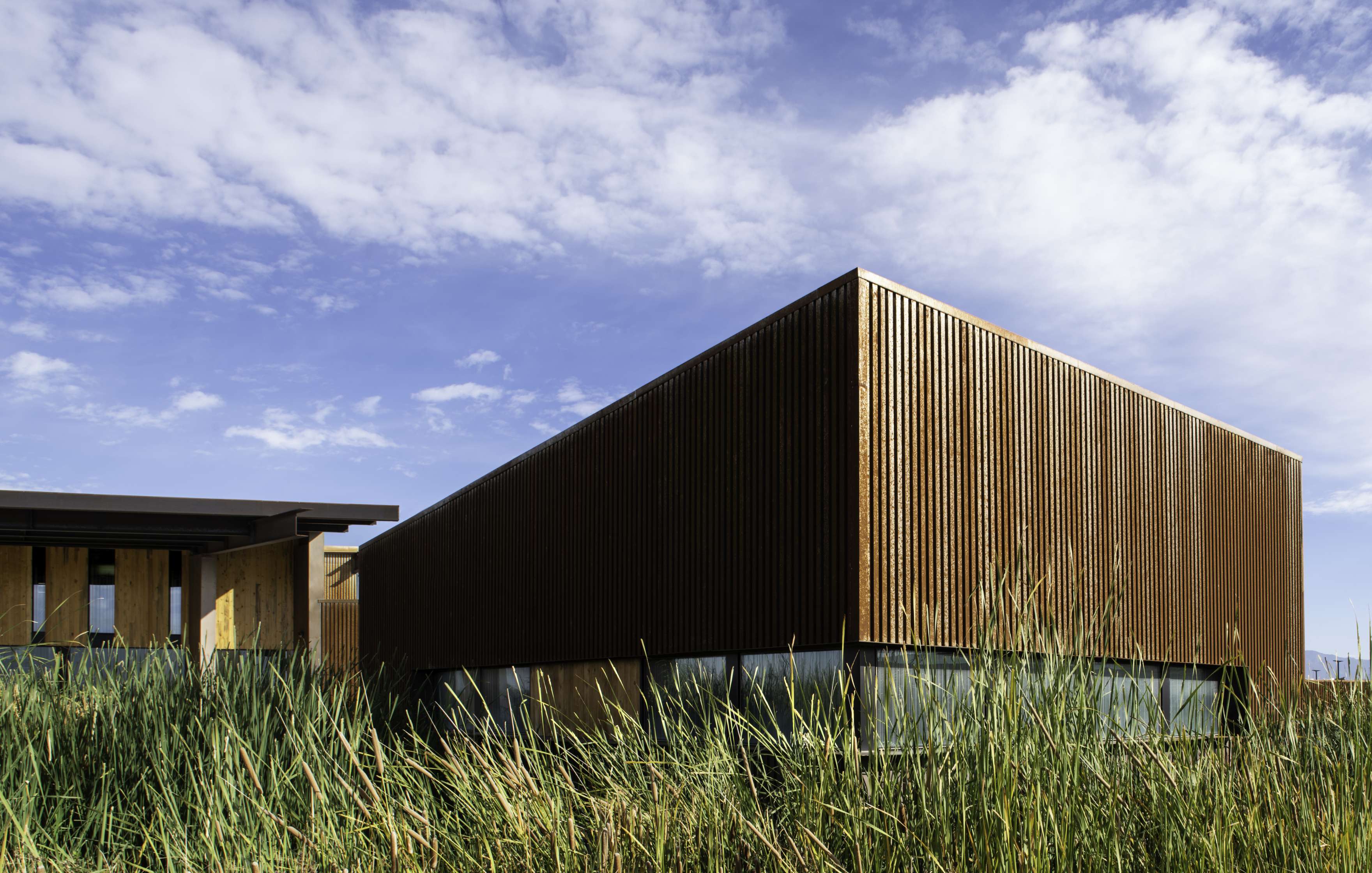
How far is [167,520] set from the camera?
1220 centimetres

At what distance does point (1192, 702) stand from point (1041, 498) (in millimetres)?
4811

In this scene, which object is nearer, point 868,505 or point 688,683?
point 868,505

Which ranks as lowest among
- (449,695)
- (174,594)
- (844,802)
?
(449,695)

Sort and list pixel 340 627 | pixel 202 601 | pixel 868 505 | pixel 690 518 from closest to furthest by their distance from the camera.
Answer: pixel 868 505, pixel 690 518, pixel 202 601, pixel 340 627

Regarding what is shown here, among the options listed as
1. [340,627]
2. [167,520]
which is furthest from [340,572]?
[167,520]

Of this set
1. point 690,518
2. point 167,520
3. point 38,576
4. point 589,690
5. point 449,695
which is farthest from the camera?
point 449,695

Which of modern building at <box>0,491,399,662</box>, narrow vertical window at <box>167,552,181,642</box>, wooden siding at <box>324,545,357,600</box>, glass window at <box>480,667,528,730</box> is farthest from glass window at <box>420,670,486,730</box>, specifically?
wooden siding at <box>324,545,357,600</box>

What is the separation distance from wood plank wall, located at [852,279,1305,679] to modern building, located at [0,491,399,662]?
7.03 metres

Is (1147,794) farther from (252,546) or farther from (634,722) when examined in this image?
(252,546)

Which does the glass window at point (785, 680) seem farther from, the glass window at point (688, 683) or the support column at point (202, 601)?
the support column at point (202, 601)

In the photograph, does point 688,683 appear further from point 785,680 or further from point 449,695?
point 449,695

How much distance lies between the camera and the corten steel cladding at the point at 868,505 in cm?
781

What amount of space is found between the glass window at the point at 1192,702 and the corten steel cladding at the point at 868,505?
43 cm

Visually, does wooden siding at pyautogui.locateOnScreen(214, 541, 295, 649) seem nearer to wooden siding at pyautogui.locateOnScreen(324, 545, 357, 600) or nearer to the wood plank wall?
wooden siding at pyautogui.locateOnScreen(324, 545, 357, 600)
